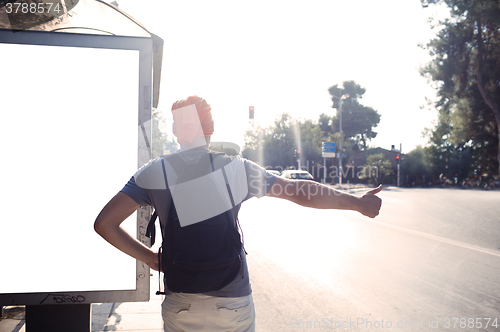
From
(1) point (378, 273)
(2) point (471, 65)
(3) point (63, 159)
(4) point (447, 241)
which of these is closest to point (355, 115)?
(2) point (471, 65)

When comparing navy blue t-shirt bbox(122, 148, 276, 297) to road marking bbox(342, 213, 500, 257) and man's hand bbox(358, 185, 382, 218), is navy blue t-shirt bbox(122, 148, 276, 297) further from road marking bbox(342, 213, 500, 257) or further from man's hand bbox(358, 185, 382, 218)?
road marking bbox(342, 213, 500, 257)

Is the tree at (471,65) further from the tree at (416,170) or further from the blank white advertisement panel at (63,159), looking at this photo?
the blank white advertisement panel at (63,159)

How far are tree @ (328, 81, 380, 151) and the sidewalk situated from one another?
6791 cm

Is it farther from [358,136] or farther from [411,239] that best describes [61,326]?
[358,136]

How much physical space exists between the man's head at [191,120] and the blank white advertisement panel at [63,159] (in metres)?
0.74

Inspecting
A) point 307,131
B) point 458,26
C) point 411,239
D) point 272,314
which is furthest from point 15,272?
point 307,131

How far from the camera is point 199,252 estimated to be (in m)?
1.74

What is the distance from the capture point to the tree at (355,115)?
70438 mm

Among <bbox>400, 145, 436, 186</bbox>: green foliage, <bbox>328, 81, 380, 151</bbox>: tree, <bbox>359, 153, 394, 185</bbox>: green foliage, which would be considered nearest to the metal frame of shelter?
<bbox>359, 153, 394, 185</bbox>: green foliage

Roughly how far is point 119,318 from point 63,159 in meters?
2.47

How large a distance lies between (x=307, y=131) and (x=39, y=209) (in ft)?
199

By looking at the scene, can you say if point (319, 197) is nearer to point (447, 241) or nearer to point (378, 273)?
point (378, 273)

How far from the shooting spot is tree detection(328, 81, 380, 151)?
70.4 metres

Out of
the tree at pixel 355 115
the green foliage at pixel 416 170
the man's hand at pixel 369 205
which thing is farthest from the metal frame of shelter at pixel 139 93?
the tree at pixel 355 115
